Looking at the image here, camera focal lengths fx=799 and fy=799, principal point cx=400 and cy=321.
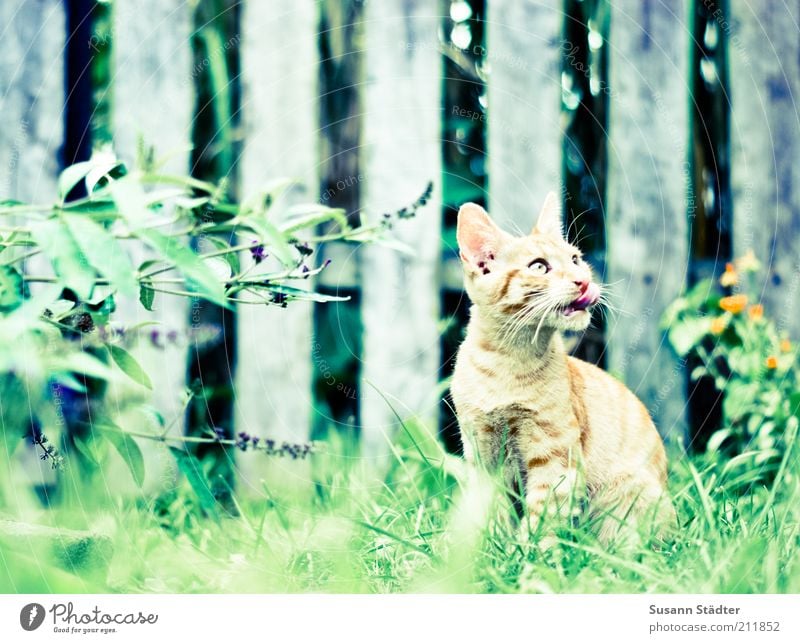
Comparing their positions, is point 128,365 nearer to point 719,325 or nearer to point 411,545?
point 411,545

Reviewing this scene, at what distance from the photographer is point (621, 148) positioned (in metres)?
1.54

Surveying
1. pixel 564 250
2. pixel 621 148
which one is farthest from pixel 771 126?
pixel 564 250

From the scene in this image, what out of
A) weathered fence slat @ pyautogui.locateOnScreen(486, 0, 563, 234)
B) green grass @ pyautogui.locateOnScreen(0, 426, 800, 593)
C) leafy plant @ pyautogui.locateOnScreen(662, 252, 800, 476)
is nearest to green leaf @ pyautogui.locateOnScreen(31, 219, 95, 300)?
green grass @ pyautogui.locateOnScreen(0, 426, 800, 593)

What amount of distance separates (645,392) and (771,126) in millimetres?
586

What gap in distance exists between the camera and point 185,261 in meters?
0.94

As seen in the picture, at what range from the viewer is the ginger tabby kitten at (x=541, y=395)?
1.12m

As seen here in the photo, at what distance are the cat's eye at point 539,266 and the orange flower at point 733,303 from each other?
0.64 meters

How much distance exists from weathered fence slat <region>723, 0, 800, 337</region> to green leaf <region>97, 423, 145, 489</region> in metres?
1.21

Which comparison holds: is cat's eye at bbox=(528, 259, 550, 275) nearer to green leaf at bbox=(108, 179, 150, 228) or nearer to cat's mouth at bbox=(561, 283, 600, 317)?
cat's mouth at bbox=(561, 283, 600, 317)

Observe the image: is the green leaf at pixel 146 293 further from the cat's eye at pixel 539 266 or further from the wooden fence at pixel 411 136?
the cat's eye at pixel 539 266

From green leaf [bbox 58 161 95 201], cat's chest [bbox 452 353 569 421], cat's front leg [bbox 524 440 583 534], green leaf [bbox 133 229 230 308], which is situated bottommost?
cat's front leg [bbox 524 440 583 534]

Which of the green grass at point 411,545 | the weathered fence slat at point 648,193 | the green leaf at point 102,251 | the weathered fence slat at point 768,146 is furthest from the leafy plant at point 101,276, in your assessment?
the weathered fence slat at point 768,146

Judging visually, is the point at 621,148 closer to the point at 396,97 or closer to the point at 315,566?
the point at 396,97

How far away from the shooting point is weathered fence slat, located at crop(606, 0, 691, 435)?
1518 millimetres
